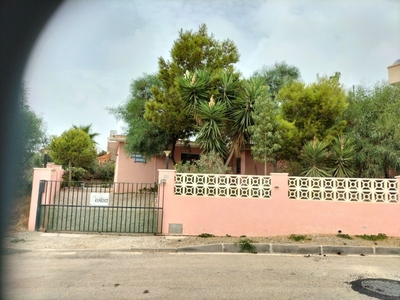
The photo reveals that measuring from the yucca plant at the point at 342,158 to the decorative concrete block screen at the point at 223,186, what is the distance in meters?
2.78

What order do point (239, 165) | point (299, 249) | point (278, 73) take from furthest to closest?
point (278, 73)
point (239, 165)
point (299, 249)

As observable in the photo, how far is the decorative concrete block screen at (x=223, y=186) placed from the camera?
798cm

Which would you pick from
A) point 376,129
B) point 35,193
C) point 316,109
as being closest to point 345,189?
point 376,129

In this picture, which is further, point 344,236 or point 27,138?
point 27,138

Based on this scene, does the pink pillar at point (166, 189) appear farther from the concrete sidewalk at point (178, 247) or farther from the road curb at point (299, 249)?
the road curb at point (299, 249)

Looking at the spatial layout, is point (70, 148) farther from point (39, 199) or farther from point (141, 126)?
point (39, 199)

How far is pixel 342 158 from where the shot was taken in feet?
30.0

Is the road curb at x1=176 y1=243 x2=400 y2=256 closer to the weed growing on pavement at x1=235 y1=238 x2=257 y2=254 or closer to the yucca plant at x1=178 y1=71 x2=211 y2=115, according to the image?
the weed growing on pavement at x1=235 y1=238 x2=257 y2=254

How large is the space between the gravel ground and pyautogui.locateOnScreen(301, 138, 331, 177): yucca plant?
6.82 feet

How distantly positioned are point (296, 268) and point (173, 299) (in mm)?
2726

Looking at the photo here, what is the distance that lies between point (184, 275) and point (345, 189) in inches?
209

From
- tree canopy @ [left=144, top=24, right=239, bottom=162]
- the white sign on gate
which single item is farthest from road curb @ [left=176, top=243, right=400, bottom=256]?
tree canopy @ [left=144, top=24, right=239, bottom=162]

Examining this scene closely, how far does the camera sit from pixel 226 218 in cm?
787

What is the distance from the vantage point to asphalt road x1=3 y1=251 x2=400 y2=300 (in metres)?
4.08
